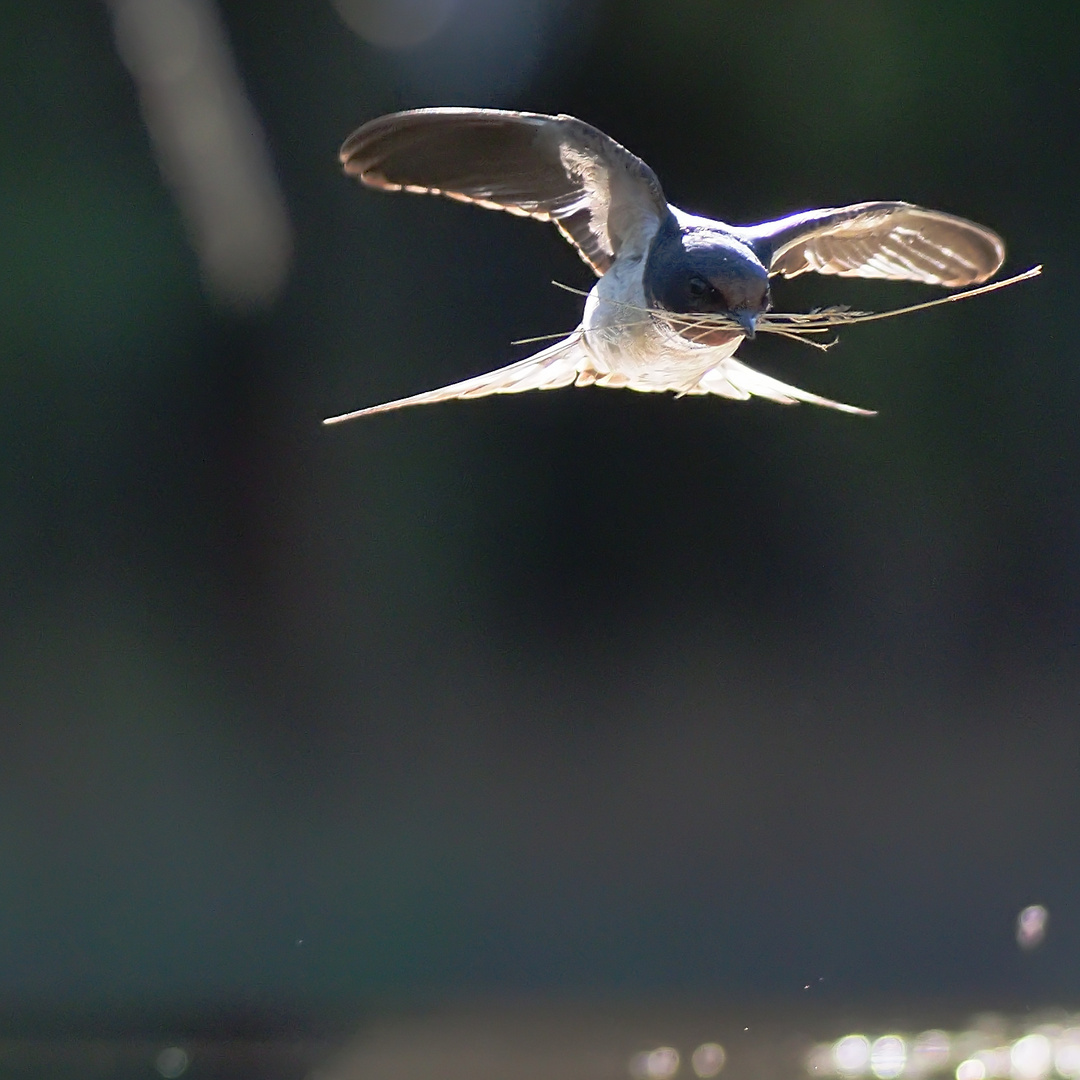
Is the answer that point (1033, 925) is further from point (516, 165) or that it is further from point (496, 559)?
point (516, 165)

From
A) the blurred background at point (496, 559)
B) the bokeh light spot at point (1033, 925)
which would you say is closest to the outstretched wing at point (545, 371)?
the blurred background at point (496, 559)

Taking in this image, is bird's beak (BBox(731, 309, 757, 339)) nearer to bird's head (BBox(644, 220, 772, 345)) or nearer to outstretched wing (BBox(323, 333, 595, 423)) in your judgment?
bird's head (BBox(644, 220, 772, 345))

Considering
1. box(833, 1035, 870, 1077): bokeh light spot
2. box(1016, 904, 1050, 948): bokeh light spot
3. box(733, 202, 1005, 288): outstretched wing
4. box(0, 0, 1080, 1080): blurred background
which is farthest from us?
box(1016, 904, 1050, 948): bokeh light spot

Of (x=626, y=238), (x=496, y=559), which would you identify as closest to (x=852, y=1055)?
(x=496, y=559)

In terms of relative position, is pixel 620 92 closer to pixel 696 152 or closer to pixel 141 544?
pixel 696 152

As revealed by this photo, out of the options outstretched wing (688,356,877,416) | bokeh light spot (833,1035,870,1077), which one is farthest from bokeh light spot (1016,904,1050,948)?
outstretched wing (688,356,877,416)

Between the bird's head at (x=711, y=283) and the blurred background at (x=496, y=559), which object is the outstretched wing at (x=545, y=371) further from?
the blurred background at (x=496, y=559)
